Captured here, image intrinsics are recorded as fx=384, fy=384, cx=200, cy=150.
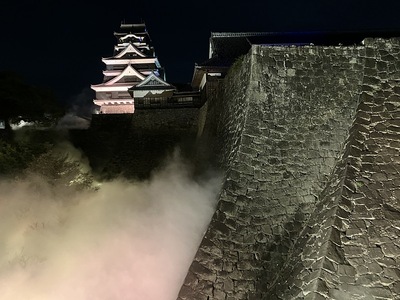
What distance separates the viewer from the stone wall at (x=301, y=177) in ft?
17.8

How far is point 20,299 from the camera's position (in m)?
7.77

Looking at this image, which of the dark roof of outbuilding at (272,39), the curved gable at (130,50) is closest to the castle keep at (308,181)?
the dark roof of outbuilding at (272,39)

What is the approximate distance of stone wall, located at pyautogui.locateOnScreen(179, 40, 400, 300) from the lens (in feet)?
17.8

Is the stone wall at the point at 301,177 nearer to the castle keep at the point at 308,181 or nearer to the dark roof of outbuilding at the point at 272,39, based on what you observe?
the castle keep at the point at 308,181

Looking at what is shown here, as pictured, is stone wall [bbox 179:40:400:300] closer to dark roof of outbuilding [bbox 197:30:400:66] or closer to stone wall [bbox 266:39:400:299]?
stone wall [bbox 266:39:400:299]

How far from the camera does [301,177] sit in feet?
22.5

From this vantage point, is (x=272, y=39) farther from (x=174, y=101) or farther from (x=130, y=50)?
(x=130, y=50)

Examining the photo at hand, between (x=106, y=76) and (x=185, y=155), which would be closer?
(x=185, y=155)

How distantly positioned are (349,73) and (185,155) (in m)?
6.35

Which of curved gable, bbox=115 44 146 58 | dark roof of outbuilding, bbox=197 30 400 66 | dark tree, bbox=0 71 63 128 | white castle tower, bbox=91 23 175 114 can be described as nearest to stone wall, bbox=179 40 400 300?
dark roof of outbuilding, bbox=197 30 400 66

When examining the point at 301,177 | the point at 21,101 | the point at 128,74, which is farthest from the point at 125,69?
the point at 301,177

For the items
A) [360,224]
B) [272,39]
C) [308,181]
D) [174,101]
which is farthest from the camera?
[272,39]

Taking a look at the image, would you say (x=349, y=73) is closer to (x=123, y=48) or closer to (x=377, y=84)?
(x=377, y=84)

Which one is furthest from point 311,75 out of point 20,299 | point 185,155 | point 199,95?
point 199,95
